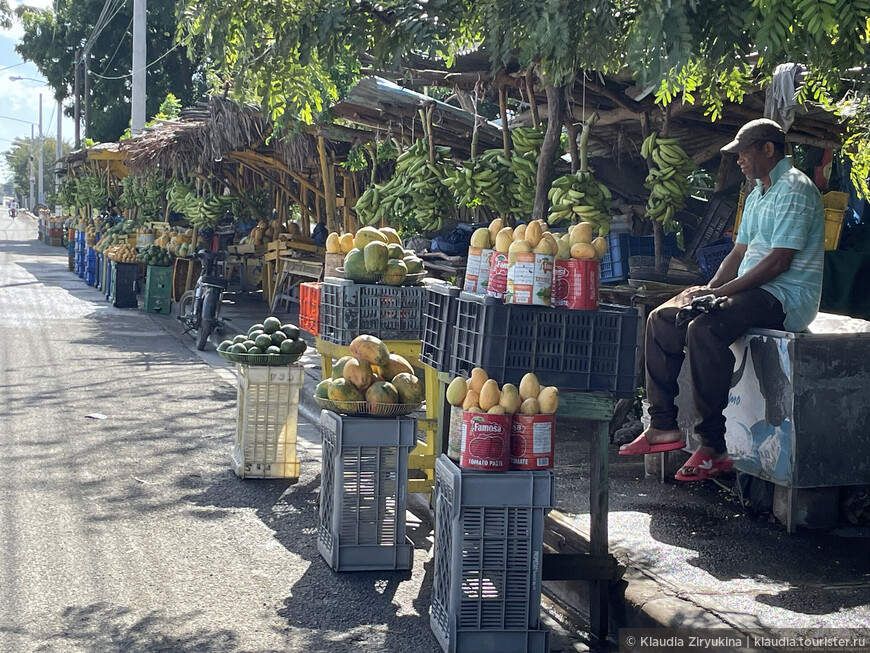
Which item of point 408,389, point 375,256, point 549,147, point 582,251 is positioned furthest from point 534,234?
point 549,147

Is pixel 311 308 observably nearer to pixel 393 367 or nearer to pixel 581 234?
pixel 393 367

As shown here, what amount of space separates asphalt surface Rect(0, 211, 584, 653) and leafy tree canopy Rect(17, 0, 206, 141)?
31.6 metres

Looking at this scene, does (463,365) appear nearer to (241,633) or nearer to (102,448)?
(241,633)

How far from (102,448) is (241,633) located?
3.83 meters

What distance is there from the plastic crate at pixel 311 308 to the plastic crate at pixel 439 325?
1421 millimetres

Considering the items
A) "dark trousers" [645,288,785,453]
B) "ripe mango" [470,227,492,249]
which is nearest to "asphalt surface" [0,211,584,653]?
"dark trousers" [645,288,785,453]

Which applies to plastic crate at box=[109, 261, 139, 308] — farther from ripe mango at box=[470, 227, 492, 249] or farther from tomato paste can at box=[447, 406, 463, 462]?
tomato paste can at box=[447, 406, 463, 462]

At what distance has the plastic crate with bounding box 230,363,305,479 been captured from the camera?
7.04 meters

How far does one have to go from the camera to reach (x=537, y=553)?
4.21 m

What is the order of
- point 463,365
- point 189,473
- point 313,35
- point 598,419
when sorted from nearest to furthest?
1. point 598,419
2. point 463,365
3. point 313,35
4. point 189,473

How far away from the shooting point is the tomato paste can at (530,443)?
4.25 meters

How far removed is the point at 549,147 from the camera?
27.8 ft

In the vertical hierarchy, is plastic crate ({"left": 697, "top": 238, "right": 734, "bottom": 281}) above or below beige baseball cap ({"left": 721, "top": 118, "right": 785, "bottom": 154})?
below

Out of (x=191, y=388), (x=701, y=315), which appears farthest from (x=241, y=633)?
(x=191, y=388)
